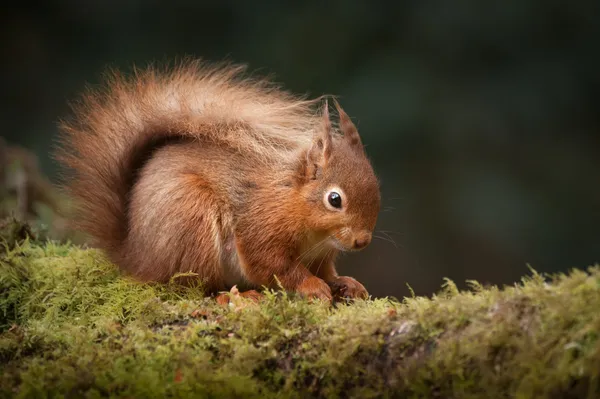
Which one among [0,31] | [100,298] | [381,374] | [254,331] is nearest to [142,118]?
[100,298]

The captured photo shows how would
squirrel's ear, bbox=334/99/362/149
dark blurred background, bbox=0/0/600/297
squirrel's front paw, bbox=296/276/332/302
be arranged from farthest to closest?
dark blurred background, bbox=0/0/600/297, squirrel's ear, bbox=334/99/362/149, squirrel's front paw, bbox=296/276/332/302

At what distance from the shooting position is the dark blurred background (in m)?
5.39

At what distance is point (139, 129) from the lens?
3.08m

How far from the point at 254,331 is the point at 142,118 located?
1.38 m

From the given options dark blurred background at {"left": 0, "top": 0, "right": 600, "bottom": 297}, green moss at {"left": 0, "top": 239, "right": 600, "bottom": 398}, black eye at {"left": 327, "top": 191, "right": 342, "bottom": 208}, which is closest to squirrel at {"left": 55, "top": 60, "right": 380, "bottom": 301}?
black eye at {"left": 327, "top": 191, "right": 342, "bottom": 208}

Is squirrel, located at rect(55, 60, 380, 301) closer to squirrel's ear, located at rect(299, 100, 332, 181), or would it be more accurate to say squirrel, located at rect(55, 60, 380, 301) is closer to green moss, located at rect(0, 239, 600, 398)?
squirrel's ear, located at rect(299, 100, 332, 181)

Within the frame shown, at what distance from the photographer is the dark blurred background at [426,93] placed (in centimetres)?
539

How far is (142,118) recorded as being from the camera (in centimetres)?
309

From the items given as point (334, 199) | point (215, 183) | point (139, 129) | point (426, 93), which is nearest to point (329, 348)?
point (334, 199)

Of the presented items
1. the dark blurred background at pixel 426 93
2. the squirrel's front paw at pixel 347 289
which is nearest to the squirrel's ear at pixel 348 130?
the squirrel's front paw at pixel 347 289

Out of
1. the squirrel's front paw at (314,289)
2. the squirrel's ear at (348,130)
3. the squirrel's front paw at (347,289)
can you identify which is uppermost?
the squirrel's ear at (348,130)

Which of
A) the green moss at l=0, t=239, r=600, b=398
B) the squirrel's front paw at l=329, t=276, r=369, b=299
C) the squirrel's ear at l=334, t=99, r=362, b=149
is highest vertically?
the squirrel's ear at l=334, t=99, r=362, b=149

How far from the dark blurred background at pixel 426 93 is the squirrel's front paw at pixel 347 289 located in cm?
222

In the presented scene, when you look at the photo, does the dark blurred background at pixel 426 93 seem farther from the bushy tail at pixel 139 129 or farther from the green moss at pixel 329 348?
the green moss at pixel 329 348
